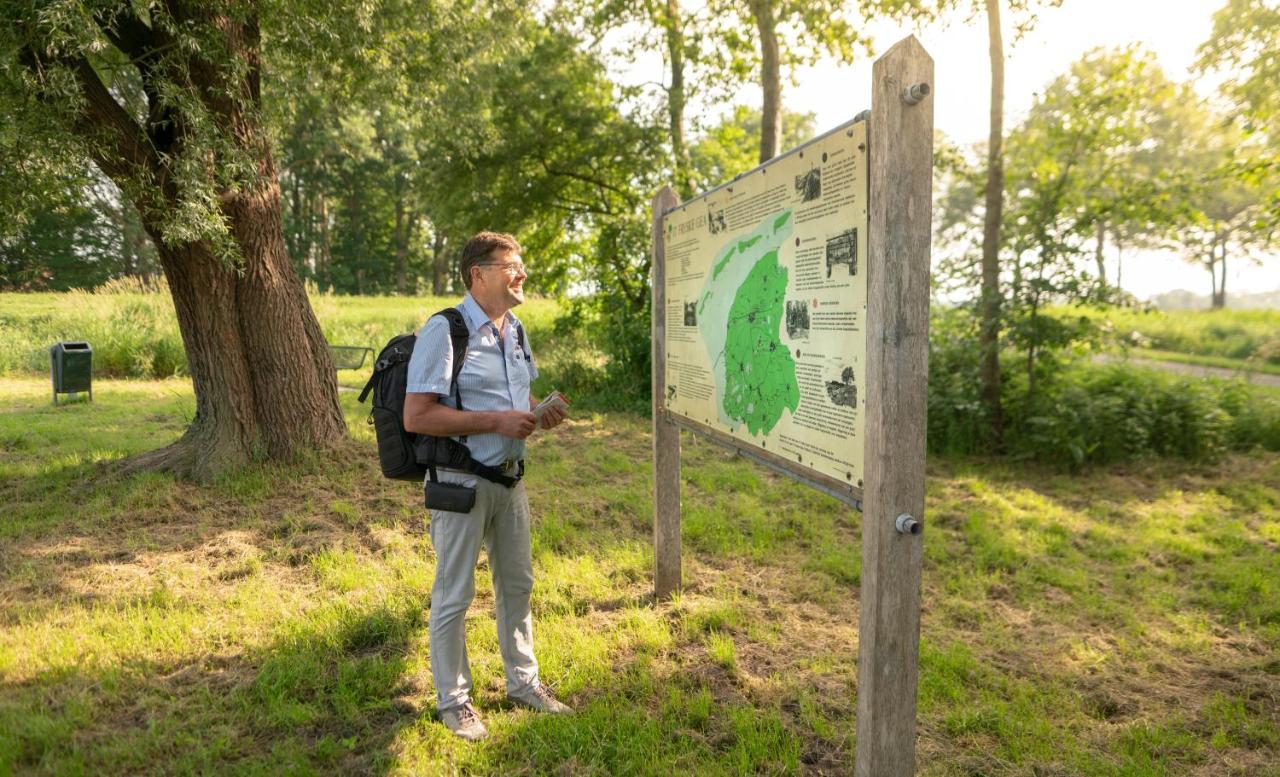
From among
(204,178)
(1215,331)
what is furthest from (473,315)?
(1215,331)

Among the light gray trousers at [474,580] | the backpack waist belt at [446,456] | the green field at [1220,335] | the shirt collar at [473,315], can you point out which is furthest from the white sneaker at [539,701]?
the green field at [1220,335]

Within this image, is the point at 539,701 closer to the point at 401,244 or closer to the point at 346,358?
the point at 346,358

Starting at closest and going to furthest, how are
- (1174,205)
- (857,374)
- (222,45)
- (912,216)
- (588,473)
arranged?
(912,216)
(857,374)
(222,45)
(588,473)
(1174,205)

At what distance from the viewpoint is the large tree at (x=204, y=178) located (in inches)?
203

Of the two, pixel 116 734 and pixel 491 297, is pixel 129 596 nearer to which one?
pixel 116 734

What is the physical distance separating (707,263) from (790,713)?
2325mm

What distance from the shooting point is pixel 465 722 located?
3229mm

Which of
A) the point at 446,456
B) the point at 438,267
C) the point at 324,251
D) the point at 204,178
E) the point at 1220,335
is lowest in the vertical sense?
the point at 446,456

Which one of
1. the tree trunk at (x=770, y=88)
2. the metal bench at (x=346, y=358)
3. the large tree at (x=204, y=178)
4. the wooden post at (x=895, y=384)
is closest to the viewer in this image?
the wooden post at (x=895, y=384)

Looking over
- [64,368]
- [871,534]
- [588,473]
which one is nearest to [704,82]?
[588,473]

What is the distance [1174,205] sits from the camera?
8.65 meters

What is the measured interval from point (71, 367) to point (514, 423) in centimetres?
1094

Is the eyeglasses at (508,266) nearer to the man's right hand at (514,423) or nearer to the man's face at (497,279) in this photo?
the man's face at (497,279)

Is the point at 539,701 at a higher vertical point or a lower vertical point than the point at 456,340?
lower
